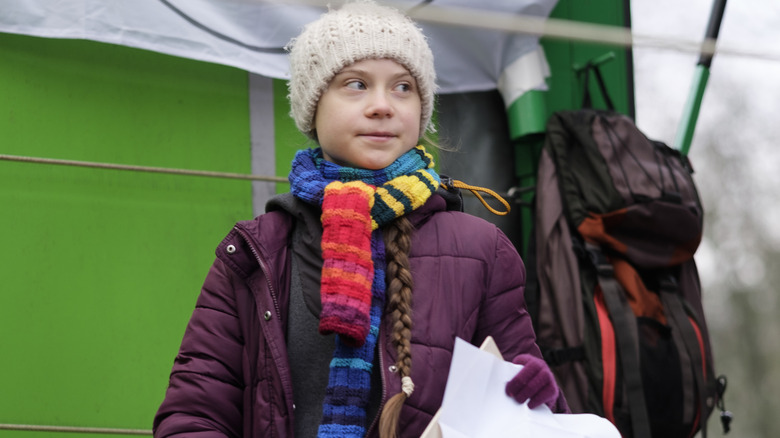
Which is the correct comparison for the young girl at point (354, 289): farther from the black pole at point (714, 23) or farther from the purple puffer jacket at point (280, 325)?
the black pole at point (714, 23)

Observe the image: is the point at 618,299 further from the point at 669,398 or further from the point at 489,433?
the point at 489,433

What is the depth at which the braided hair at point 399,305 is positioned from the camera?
3.86 feet

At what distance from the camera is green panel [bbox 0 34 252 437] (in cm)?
220

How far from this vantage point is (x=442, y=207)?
140cm

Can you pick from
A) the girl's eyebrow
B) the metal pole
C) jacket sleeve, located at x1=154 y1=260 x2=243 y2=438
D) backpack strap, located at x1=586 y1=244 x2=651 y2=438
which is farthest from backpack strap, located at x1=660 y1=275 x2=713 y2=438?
jacket sleeve, located at x1=154 y1=260 x2=243 y2=438

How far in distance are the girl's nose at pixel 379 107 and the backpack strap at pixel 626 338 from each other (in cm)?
138

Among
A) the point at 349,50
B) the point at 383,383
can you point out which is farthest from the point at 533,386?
the point at 349,50

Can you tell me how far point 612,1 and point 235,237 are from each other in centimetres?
212

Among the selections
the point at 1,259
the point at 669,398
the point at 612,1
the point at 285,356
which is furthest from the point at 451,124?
the point at 285,356

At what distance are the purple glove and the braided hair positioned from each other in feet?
0.47

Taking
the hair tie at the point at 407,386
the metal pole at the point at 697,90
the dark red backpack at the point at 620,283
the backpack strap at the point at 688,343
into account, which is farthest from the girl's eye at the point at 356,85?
the metal pole at the point at 697,90

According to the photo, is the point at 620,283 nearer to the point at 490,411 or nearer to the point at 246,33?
the point at 246,33

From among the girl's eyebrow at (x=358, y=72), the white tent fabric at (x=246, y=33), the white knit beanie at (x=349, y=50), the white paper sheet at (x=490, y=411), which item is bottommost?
the white paper sheet at (x=490, y=411)

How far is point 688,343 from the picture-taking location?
2.65 m
